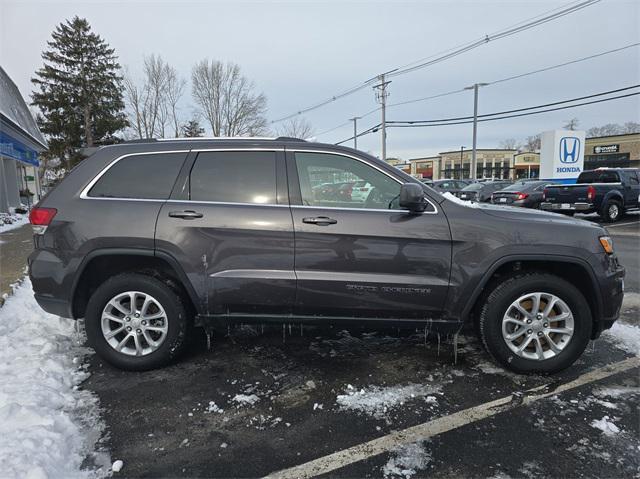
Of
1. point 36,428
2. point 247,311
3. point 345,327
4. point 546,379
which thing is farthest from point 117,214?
point 546,379

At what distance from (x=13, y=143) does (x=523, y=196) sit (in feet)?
71.1

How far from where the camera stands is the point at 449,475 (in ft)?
7.45

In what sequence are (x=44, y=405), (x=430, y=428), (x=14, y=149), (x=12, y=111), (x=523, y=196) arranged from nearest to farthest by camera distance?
(x=430, y=428), (x=44, y=405), (x=523, y=196), (x=12, y=111), (x=14, y=149)

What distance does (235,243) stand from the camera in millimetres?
3246

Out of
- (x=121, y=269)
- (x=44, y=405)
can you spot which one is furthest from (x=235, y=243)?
(x=44, y=405)

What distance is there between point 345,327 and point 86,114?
111 feet

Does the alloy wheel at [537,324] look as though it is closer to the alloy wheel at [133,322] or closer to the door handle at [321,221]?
the door handle at [321,221]

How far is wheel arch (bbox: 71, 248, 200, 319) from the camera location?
3.31m

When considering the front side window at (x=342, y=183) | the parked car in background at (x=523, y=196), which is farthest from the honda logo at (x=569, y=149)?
the front side window at (x=342, y=183)

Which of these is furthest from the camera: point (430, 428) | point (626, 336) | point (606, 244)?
point (626, 336)

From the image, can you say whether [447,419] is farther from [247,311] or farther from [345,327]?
[247,311]

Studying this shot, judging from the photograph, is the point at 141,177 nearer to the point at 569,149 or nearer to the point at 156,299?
the point at 156,299

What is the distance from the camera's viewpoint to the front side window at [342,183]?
335 cm

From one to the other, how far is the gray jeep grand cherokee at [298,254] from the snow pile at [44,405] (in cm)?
45
